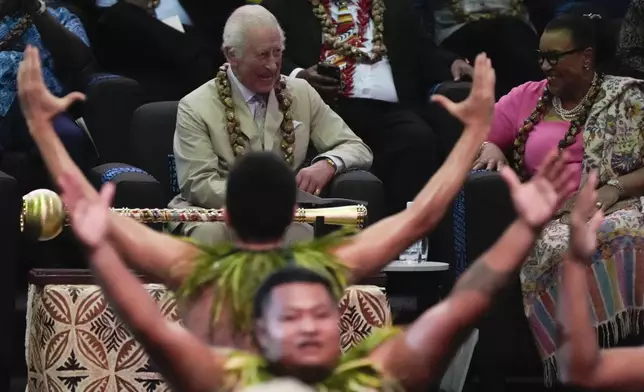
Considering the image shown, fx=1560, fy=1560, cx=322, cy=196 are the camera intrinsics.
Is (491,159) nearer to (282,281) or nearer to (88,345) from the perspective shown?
(88,345)

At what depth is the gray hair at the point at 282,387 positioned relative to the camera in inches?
107

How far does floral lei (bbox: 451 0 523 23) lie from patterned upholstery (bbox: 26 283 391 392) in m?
2.13

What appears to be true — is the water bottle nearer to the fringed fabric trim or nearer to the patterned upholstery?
the fringed fabric trim

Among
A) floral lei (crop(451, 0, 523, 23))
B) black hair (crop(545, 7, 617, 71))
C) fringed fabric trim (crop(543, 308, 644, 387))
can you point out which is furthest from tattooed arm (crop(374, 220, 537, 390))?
floral lei (crop(451, 0, 523, 23))

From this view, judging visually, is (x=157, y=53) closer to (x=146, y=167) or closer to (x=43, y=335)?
(x=146, y=167)

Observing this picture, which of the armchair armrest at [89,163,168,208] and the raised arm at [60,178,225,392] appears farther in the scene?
the armchair armrest at [89,163,168,208]

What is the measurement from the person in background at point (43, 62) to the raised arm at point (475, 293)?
2855 millimetres

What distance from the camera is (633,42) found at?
6086 millimetres

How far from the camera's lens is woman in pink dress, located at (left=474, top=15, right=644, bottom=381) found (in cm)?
507

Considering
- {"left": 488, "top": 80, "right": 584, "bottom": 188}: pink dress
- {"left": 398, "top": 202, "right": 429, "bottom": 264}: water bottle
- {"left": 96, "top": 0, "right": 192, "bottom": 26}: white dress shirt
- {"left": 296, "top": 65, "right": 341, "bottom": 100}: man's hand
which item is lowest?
{"left": 398, "top": 202, "right": 429, "bottom": 264}: water bottle

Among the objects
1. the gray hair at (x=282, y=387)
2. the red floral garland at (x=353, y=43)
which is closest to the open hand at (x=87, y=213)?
the gray hair at (x=282, y=387)

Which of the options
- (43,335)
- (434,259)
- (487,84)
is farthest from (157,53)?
(487,84)

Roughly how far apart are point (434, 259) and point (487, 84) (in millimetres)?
2650

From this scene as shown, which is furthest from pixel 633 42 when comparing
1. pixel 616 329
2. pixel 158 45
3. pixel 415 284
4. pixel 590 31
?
pixel 158 45
